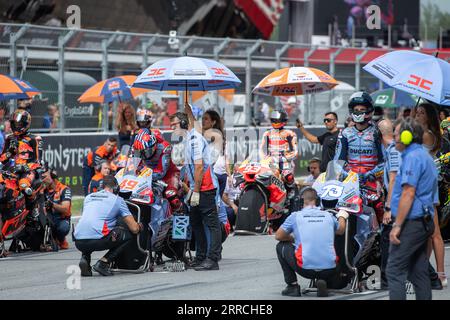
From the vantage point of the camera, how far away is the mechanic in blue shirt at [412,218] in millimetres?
8000

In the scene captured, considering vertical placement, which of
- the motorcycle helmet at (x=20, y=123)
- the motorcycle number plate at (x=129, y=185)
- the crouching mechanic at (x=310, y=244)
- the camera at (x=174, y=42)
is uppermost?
the camera at (x=174, y=42)

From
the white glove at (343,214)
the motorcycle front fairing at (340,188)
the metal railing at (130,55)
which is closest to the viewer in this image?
the white glove at (343,214)

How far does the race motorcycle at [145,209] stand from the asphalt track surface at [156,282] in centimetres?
24

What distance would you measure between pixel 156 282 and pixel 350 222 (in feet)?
6.95

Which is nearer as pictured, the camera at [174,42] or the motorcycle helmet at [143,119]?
the motorcycle helmet at [143,119]

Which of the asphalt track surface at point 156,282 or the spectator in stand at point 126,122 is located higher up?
the spectator in stand at point 126,122

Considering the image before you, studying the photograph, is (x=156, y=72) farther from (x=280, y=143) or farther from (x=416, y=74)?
(x=280, y=143)

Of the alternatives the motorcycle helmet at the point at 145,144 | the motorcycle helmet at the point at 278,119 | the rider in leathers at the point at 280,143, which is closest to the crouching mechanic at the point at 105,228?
the motorcycle helmet at the point at 145,144

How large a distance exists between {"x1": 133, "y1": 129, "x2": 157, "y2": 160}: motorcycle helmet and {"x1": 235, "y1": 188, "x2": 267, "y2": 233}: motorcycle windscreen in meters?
3.75

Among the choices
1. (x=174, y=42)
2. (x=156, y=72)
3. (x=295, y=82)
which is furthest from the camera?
(x=174, y=42)

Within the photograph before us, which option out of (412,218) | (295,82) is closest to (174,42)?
(295,82)

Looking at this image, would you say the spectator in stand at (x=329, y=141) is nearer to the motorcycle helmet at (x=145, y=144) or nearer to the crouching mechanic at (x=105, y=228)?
the motorcycle helmet at (x=145, y=144)

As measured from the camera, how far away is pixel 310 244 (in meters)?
9.26

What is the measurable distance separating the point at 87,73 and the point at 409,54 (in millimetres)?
11688
